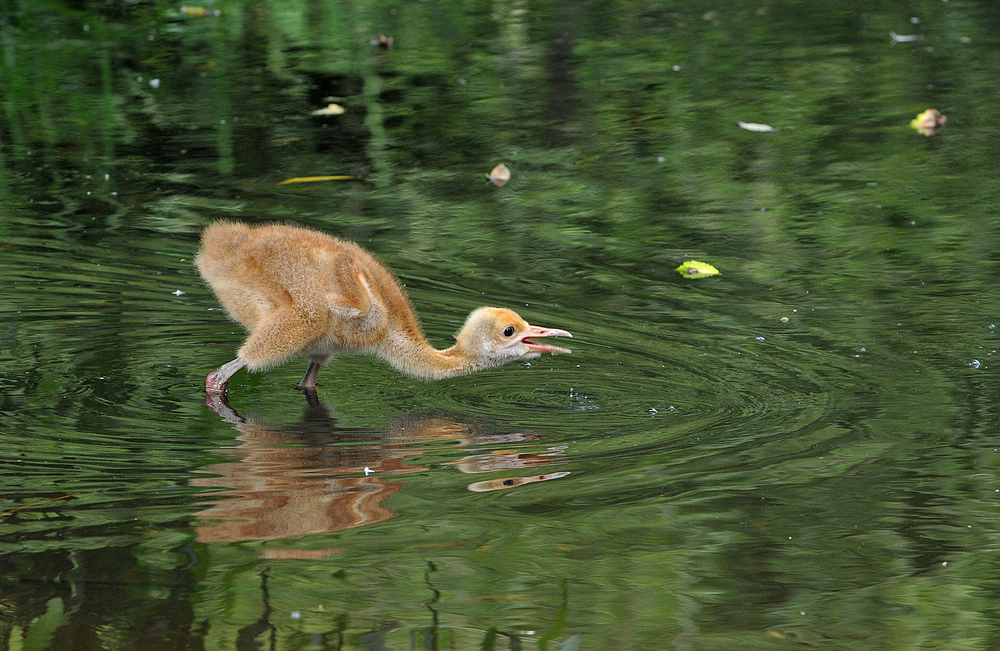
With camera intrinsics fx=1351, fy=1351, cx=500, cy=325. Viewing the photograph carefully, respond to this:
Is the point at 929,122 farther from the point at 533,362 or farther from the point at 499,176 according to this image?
the point at 533,362

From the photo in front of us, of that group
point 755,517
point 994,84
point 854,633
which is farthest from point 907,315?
point 994,84

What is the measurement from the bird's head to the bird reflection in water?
1.79 ft

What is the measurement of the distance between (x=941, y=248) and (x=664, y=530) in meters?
3.86

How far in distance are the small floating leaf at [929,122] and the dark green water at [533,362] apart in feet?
0.65

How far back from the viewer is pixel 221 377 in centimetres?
609

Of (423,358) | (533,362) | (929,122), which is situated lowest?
(533,362)

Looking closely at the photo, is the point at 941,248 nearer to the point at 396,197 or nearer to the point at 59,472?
the point at 396,197

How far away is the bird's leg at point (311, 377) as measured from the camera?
639 centimetres

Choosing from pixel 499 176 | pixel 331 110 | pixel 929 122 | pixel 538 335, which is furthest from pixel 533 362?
pixel 331 110

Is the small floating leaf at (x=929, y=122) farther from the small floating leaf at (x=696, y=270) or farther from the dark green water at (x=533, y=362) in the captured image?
the small floating leaf at (x=696, y=270)

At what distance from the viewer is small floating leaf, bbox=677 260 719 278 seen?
7469 millimetres

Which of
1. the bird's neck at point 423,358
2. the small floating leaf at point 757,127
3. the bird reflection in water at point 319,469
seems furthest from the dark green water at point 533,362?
the small floating leaf at point 757,127

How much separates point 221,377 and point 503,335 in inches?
50.7

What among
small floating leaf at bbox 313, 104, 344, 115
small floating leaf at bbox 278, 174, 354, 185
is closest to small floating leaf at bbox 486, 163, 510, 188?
small floating leaf at bbox 278, 174, 354, 185
